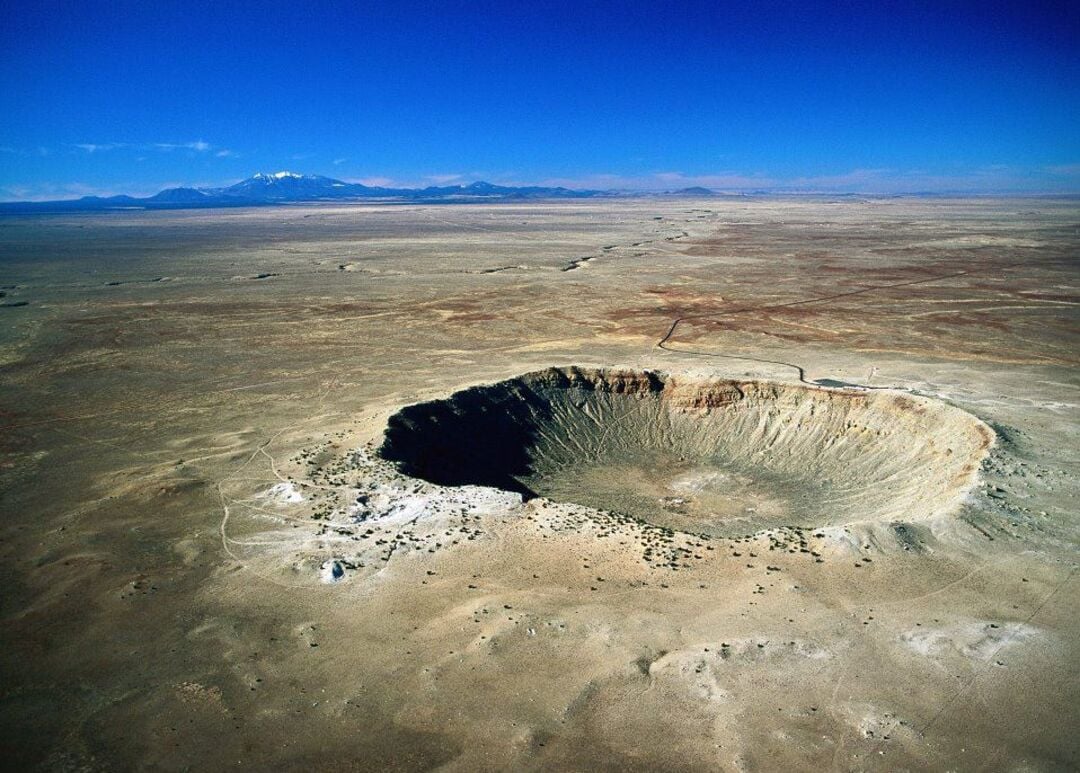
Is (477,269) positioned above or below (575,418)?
above

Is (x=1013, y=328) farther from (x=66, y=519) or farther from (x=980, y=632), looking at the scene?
(x=66, y=519)

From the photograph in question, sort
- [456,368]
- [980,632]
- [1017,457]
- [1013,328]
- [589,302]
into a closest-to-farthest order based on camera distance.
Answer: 1. [980,632]
2. [1017,457]
3. [456,368]
4. [1013,328]
5. [589,302]

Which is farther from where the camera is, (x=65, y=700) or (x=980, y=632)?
(x=980, y=632)

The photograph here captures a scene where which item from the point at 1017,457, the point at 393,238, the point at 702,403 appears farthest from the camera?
the point at 393,238

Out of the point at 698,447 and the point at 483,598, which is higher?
the point at 483,598

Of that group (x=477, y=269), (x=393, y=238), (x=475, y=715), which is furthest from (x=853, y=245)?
(x=475, y=715)

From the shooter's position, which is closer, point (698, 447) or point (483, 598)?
point (483, 598)

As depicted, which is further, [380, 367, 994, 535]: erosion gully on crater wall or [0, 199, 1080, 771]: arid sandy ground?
[380, 367, 994, 535]: erosion gully on crater wall
